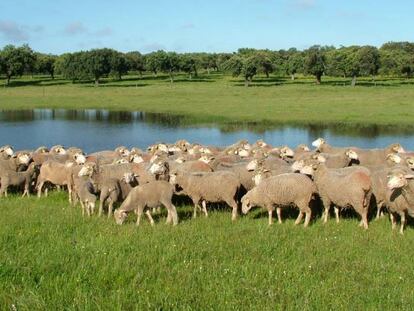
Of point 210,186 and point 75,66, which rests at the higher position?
point 75,66

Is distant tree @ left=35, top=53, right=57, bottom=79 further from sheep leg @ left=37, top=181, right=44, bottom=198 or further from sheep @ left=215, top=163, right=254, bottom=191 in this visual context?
sheep @ left=215, top=163, right=254, bottom=191

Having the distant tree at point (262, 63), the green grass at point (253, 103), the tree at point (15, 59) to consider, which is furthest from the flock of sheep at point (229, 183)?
the tree at point (15, 59)

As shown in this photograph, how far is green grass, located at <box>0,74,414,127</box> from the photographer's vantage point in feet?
154

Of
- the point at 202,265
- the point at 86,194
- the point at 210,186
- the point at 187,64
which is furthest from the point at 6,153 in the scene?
the point at 187,64

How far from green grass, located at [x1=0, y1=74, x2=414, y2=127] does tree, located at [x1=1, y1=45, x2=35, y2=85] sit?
1825 centimetres

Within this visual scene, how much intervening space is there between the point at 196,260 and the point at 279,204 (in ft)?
12.8

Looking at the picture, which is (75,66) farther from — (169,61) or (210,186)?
(210,186)

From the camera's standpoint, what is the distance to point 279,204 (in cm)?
1240

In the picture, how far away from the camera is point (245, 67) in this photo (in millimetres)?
91188

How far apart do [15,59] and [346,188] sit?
101 m

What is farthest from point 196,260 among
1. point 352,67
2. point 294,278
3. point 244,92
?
point 352,67

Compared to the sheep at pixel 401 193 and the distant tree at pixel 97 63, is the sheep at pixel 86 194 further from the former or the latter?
the distant tree at pixel 97 63

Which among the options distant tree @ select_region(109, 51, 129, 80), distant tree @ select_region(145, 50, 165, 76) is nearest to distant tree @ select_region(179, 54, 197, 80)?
distant tree @ select_region(145, 50, 165, 76)

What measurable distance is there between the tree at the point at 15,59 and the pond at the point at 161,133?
55202 millimetres
